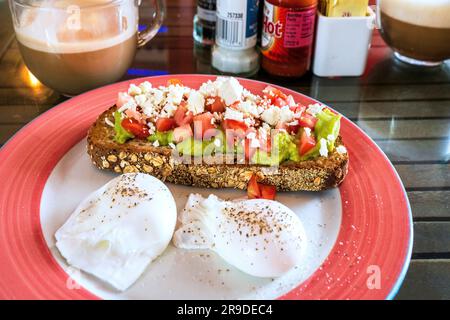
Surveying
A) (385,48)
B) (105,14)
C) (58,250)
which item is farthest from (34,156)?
(385,48)

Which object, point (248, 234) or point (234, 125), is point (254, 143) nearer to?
point (234, 125)

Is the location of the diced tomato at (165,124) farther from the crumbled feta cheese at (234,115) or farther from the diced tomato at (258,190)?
the diced tomato at (258,190)

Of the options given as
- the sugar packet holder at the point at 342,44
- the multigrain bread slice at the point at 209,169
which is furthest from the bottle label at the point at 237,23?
the multigrain bread slice at the point at 209,169

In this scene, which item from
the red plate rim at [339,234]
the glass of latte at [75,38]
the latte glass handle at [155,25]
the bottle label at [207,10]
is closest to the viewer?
the red plate rim at [339,234]

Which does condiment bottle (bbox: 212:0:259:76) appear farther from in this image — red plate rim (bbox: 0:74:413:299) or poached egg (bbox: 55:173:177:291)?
poached egg (bbox: 55:173:177:291)

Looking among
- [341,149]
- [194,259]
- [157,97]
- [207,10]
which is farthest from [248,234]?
[207,10]

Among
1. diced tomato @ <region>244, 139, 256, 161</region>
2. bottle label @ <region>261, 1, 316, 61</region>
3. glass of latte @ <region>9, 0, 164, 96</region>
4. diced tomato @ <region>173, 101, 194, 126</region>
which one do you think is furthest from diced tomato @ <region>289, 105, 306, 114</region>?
glass of latte @ <region>9, 0, 164, 96</region>

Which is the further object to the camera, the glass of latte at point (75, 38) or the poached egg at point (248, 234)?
the glass of latte at point (75, 38)

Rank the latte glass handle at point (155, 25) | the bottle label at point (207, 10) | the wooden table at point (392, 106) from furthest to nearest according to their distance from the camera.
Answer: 1. the bottle label at point (207, 10)
2. the latte glass handle at point (155, 25)
3. the wooden table at point (392, 106)
